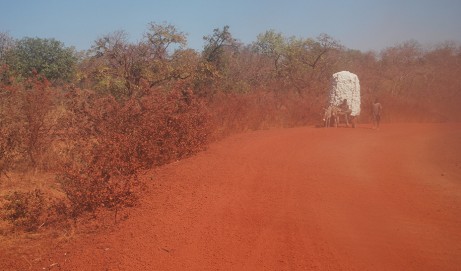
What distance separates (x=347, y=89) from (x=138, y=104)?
12768 mm

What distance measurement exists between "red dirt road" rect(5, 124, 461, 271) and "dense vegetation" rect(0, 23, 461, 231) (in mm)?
953

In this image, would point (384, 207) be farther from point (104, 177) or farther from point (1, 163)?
point (1, 163)

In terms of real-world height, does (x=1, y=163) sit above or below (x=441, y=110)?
below

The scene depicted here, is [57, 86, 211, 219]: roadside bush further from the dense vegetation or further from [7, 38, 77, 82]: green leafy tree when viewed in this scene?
[7, 38, 77, 82]: green leafy tree

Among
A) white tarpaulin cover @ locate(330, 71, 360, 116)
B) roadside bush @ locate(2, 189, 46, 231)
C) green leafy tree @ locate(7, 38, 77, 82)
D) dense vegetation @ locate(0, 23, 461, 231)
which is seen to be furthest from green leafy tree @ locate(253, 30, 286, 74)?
roadside bush @ locate(2, 189, 46, 231)

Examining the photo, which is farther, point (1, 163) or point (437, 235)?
point (1, 163)

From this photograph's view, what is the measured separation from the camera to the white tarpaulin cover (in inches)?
790

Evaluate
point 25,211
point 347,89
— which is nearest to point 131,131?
point 25,211

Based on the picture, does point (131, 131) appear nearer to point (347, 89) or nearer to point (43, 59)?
point (347, 89)

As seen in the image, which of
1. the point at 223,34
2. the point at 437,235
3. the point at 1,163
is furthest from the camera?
the point at 223,34

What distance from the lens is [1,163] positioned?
9859mm

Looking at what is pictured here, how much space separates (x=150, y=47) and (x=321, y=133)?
26.1ft

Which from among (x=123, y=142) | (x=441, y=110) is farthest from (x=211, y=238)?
(x=441, y=110)

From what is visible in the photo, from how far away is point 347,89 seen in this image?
20078 mm
